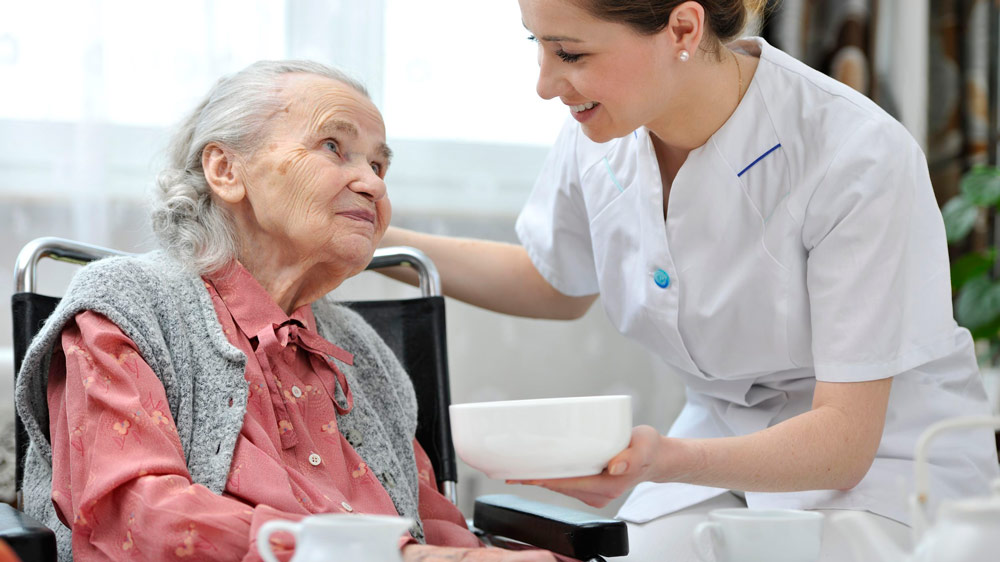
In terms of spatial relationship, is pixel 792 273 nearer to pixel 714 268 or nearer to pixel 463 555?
pixel 714 268

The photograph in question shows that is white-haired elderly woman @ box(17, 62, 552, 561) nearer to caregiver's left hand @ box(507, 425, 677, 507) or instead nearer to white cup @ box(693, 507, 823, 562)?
caregiver's left hand @ box(507, 425, 677, 507)

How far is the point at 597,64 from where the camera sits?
1.37 metres

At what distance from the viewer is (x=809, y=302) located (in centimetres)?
148

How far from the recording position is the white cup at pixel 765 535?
863 millimetres

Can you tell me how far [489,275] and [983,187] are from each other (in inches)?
59.2

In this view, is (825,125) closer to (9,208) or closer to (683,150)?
(683,150)

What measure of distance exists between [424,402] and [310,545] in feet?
3.14

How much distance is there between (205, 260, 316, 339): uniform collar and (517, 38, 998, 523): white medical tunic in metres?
0.60

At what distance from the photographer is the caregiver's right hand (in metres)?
0.94

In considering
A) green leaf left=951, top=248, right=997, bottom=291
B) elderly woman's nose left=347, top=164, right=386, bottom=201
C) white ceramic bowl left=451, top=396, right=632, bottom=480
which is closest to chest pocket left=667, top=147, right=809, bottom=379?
elderly woman's nose left=347, top=164, right=386, bottom=201

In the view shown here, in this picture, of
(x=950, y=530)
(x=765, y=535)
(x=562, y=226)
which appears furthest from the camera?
(x=562, y=226)

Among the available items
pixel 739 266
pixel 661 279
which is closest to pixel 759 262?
pixel 739 266

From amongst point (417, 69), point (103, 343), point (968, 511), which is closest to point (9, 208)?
point (417, 69)

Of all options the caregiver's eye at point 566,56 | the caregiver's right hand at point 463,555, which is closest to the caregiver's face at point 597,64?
the caregiver's eye at point 566,56
